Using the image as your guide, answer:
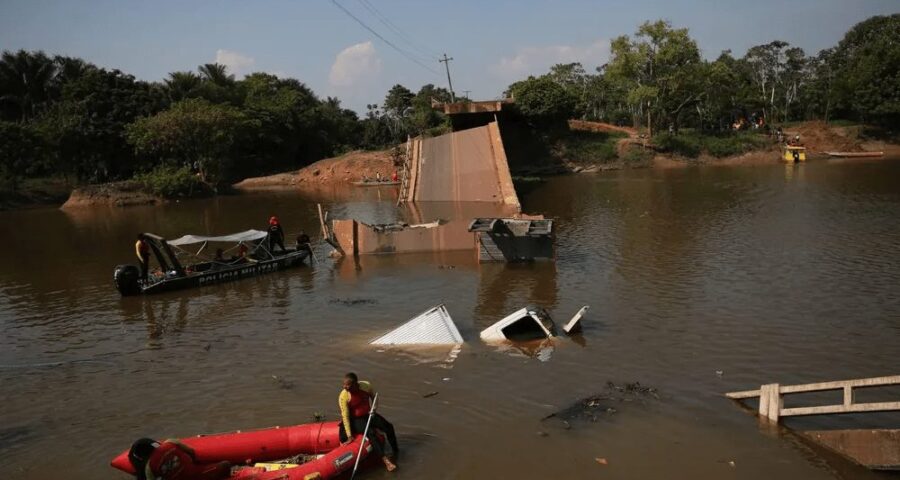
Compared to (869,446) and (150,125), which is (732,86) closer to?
(150,125)

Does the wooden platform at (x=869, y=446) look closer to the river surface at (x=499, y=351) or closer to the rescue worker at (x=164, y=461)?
the river surface at (x=499, y=351)

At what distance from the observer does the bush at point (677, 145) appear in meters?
62.0

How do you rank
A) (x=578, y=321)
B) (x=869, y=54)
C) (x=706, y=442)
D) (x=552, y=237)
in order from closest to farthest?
(x=706, y=442), (x=578, y=321), (x=552, y=237), (x=869, y=54)

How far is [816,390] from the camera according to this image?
966 cm

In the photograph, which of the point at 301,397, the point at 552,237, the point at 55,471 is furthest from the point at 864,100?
the point at 55,471

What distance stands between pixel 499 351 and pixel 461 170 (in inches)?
1051

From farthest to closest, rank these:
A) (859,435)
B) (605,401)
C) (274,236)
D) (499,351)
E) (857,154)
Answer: (857,154) → (274,236) → (499,351) → (605,401) → (859,435)

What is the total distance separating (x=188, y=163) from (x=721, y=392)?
54383mm

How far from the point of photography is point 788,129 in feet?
214

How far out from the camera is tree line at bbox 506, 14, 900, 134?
60562 mm

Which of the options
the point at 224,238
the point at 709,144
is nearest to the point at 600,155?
the point at 709,144

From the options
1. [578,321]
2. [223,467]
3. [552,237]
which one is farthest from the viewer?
[552,237]

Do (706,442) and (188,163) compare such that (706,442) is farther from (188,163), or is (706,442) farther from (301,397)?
(188,163)

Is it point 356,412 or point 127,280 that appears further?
point 127,280
